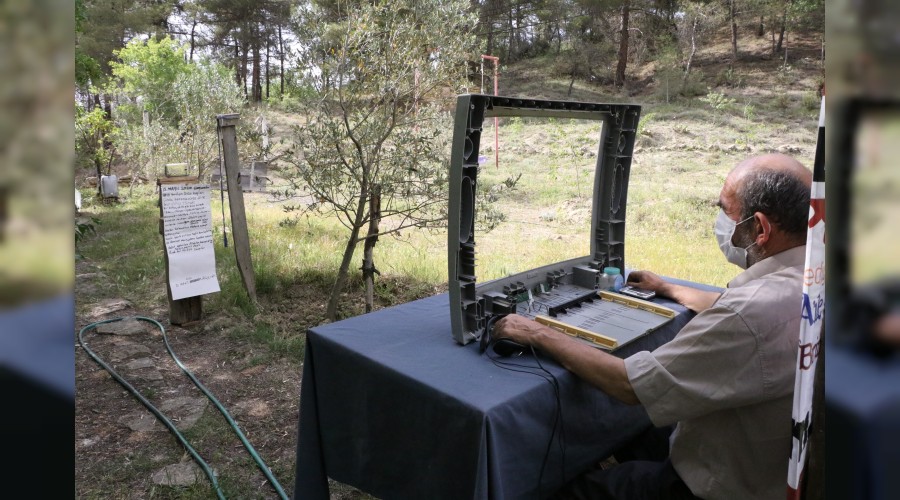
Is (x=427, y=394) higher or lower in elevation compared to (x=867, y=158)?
lower

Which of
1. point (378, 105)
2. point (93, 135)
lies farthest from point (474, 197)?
point (93, 135)

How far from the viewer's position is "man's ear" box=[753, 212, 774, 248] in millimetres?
1921

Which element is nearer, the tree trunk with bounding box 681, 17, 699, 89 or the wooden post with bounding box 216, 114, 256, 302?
the wooden post with bounding box 216, 114, 256, 302

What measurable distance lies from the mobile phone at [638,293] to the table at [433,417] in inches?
10.5

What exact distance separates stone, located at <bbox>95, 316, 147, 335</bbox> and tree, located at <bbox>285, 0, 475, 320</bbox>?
1553 millimetres

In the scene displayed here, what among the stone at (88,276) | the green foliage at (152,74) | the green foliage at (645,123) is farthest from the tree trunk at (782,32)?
the stone at (88,276)

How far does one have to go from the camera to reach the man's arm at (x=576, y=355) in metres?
1.83

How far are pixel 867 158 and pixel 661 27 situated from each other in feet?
86.5

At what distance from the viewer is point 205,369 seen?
4.32m

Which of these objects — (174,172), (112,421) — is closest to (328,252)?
(174,172)

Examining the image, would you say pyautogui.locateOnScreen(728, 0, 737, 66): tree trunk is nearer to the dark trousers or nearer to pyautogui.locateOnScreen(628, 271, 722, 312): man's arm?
pyautogui.locateOnScreen(628, 271, 722, 312): man's arm

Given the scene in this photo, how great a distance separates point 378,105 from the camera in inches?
193

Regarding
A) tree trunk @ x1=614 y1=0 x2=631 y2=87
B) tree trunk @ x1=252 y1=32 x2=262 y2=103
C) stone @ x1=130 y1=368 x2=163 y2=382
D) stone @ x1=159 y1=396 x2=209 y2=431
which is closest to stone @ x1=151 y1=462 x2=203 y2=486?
stone @ x1=159 y1=396 x2=209 y2=431

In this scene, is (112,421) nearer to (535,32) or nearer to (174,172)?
(174,172)
